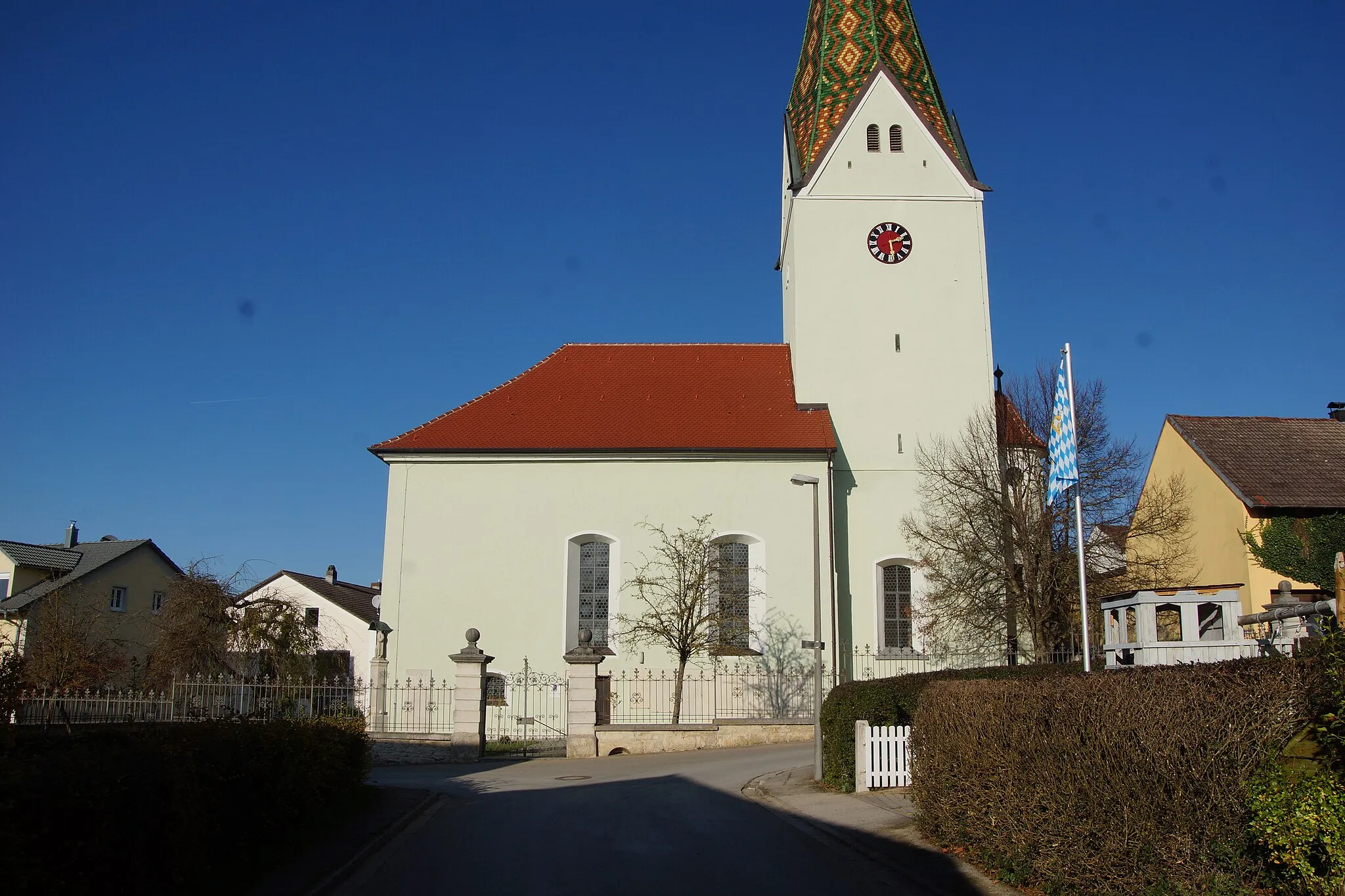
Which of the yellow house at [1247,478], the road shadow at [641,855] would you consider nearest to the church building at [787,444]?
the yellow house at [1247,478]

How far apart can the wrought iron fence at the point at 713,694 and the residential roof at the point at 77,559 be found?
19034 millimetres

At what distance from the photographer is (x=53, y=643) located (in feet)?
93.1

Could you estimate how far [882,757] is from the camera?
563 inches

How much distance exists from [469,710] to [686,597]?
21.4 feet

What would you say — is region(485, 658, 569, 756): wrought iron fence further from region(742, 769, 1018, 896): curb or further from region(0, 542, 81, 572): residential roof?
region(0, 542, 81, 572): residential roof

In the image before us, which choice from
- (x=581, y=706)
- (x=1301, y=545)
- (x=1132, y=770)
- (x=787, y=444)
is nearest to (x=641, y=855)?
(x=1132, y=770)

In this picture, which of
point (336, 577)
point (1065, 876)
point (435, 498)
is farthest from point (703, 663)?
point (336, 577)

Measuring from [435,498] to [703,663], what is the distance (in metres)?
8.25

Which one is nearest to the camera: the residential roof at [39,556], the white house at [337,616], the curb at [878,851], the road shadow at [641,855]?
the curb at [878,851]

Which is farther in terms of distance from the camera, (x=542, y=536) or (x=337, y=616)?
(x=337, y=616)

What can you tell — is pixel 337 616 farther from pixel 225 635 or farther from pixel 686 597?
pixel 686 597

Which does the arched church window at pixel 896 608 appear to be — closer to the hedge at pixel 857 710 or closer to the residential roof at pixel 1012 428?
the residential roof at pixel 1012 428

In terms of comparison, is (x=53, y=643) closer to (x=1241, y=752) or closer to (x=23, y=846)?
(x=23, y=846)

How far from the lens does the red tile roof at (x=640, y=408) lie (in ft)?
91.6
